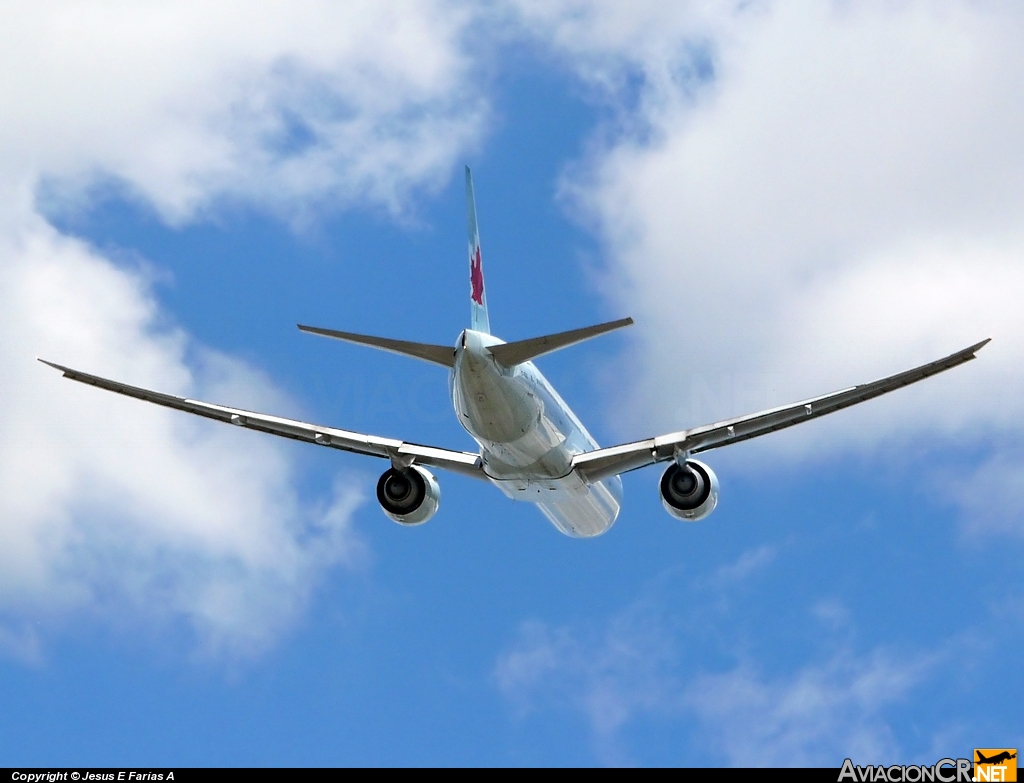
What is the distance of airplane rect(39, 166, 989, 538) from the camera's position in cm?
3688

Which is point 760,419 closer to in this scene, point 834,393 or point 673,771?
point 834,393

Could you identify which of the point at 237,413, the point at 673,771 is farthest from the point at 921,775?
the point at 237,413

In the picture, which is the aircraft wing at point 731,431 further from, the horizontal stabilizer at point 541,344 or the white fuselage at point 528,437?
the horizontal stabilizer at point 541,344

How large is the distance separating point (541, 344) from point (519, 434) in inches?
156

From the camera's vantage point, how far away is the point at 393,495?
42.6m

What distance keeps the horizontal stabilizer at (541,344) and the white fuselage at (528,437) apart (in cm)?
32

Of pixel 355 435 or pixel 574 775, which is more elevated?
pixel 355 435

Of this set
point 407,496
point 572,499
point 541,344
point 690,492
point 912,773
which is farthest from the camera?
point 572,499

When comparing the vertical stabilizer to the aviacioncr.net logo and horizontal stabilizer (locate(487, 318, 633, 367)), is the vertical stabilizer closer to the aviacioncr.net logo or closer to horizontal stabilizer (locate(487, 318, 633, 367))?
horizontal stabilizer (locate(487, 318, 633, 367))

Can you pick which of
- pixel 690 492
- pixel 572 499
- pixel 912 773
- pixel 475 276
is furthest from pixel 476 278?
pixel 912 773

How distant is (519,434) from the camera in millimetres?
39344

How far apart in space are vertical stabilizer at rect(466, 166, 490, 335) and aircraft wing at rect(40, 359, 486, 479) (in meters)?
3.82

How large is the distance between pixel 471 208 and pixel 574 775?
21.5 m

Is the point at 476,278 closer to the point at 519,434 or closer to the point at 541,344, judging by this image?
the point at 519,434
